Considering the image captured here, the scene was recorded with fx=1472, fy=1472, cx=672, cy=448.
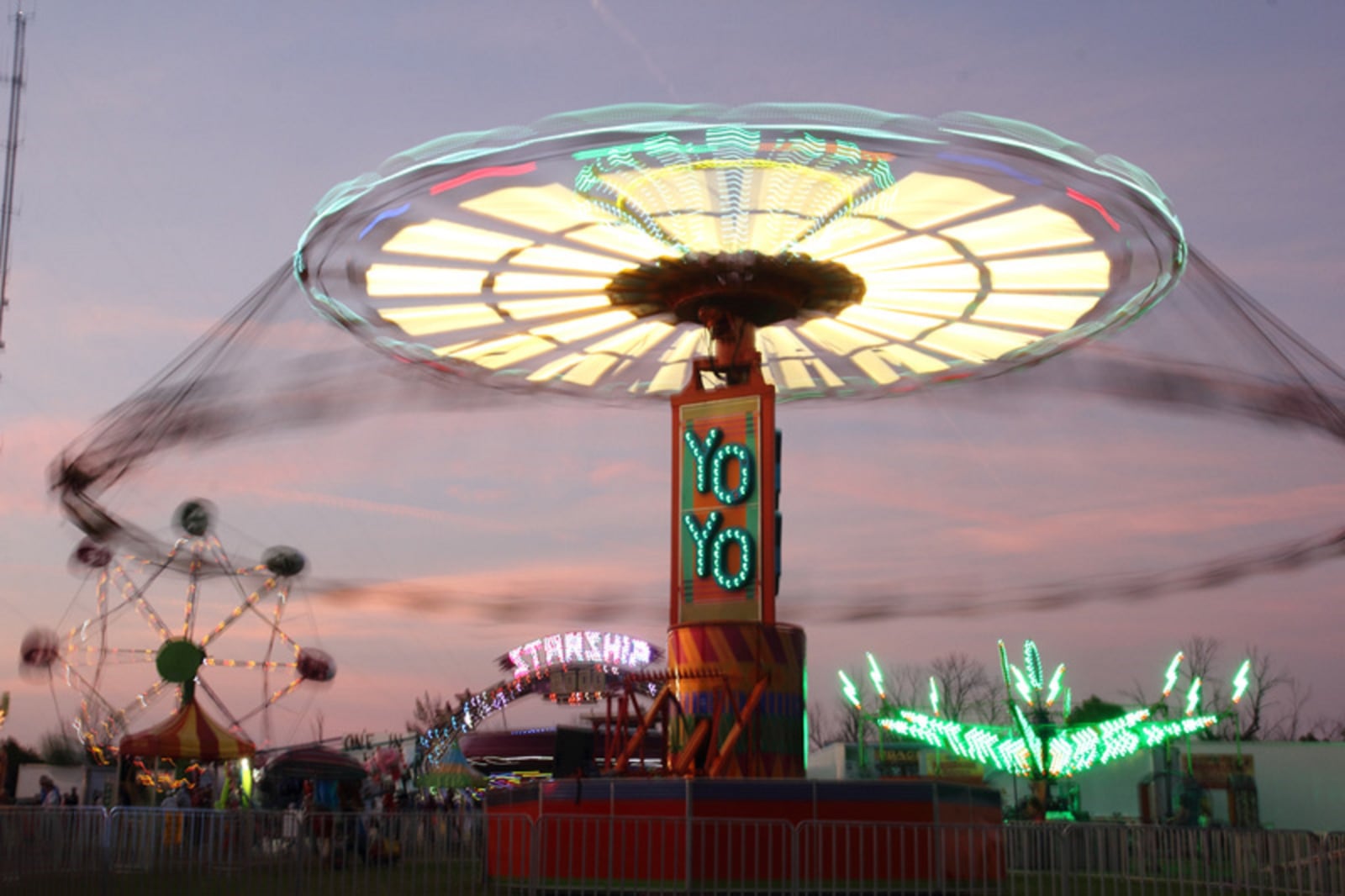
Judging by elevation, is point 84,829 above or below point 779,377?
below

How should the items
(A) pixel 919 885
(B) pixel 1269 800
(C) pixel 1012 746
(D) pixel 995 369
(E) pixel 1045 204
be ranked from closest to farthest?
(A) pixel 919 885 < (E) pixel 1045 204 < (D) pixel 995 369 < (C) pixel 1012 746 < (B) pixel 1269 800

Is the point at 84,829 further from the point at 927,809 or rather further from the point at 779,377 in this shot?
the point at 779,377

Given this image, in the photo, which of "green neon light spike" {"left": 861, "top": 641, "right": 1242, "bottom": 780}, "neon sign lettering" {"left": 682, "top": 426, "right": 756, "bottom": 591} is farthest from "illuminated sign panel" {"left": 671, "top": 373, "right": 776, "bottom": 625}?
"green neon light spike" {"left": 861, "top": 641, "right": 1242, "bottom": 780}

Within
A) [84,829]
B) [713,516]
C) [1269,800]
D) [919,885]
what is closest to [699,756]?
[713,516]

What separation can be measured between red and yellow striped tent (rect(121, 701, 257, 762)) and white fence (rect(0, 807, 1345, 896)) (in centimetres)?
1134

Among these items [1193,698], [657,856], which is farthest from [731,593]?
[1193,698]

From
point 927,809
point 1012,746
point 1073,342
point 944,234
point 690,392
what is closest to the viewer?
point 927,809

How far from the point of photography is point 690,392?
2525 centimetres

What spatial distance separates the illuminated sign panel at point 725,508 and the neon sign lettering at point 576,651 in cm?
3582

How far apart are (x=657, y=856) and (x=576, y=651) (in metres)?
43.4

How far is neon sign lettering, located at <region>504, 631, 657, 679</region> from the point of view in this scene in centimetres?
6094

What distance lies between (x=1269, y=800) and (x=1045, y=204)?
3556cm

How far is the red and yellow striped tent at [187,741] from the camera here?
96.1ft

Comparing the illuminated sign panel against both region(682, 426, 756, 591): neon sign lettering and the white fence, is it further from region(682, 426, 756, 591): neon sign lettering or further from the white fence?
the white fence
